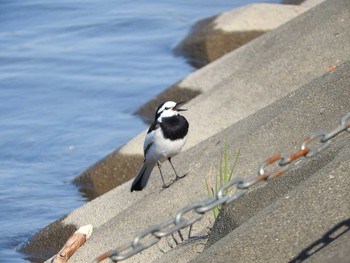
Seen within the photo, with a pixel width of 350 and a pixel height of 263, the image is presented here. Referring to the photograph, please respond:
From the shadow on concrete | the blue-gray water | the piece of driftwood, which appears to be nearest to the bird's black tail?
the piece of driftwood

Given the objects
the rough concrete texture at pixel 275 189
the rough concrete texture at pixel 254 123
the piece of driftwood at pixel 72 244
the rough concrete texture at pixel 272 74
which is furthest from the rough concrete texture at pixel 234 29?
the piece of driftwood at pixel 72 244

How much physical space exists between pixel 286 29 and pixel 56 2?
28.1 ft

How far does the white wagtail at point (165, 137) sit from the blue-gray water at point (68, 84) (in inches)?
56.8

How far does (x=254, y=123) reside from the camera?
8352mm

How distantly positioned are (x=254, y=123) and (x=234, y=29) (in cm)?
682

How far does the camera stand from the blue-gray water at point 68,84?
35.0 ft

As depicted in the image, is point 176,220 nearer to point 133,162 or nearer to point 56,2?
point 133,162

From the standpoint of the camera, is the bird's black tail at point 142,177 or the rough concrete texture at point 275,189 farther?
the bird's black tail at point 142,177

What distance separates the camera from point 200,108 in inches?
420

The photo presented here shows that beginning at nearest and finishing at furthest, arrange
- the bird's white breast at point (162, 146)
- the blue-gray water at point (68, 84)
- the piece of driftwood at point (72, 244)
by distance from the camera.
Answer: the piece of driftwood at point (72, 244)
the bird's white breast at point (162, 146)
the blue-gray water at point (68, 84)

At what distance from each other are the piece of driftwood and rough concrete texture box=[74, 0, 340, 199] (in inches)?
82.9

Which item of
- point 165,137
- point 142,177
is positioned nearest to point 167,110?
point 165,137

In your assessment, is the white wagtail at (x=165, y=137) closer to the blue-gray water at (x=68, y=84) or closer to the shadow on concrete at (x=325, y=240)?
the blue-gray water at (x=68, y=84)

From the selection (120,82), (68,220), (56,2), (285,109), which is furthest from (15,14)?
(285,109)
